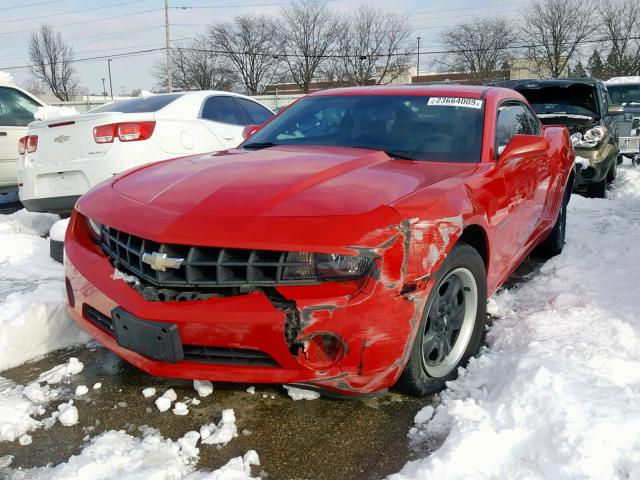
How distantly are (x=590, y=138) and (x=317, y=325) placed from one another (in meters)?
6.56

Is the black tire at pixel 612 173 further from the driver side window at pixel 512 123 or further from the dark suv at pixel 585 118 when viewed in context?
the driver side window at pixel 512 123

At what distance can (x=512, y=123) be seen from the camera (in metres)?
3.95

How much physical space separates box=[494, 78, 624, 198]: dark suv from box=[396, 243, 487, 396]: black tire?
5.15m

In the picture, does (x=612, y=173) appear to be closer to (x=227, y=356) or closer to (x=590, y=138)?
(x=590, y=138)

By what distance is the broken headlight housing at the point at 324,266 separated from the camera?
2.12m

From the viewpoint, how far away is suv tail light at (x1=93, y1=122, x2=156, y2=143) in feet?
16.3

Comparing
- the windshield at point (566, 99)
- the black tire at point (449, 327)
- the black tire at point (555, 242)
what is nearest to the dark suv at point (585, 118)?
the windshield at point (566, 99)

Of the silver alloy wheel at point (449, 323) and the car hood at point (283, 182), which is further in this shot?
the silver alloy wheel at point (449, 323)

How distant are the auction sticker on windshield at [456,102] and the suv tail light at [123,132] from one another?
9.06 ft

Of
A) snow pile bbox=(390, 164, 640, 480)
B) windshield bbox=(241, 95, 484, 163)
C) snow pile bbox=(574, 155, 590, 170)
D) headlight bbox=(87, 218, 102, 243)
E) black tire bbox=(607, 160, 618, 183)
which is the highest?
windshield bbox=(241, 95, 484, 163)

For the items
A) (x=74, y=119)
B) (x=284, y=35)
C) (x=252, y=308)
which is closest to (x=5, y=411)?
(x=252, y=308)

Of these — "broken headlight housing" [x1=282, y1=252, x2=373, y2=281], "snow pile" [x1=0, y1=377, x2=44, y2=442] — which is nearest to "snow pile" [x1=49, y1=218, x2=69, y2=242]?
"snow pile" [x1=0, y1=377, x2=44, y2=442]

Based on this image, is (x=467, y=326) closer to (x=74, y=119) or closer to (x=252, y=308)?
(x=252, y=308)

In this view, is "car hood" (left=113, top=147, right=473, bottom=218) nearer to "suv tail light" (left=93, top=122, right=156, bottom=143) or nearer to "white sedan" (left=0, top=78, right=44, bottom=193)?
"suv tail light" (left=93, top=122, right=156, bottom=143)
